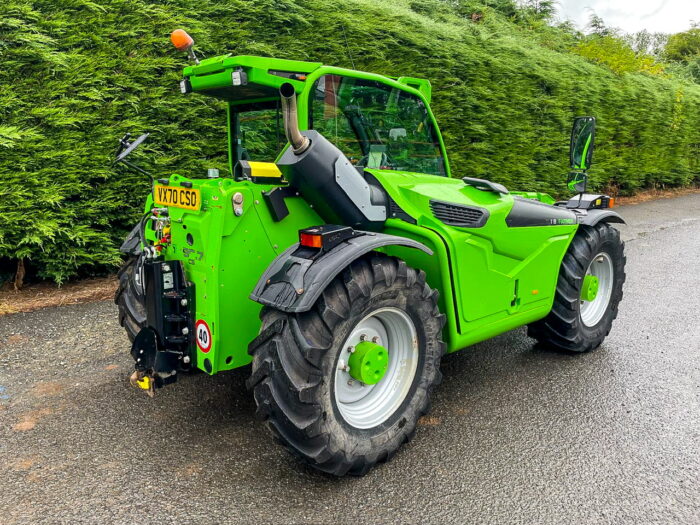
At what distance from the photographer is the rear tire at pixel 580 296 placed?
13.4 ft

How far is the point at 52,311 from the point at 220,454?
10.3 ft

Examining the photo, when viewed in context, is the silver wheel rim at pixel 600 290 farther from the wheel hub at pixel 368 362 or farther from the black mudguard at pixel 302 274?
the black mudguard at pixel 302 274

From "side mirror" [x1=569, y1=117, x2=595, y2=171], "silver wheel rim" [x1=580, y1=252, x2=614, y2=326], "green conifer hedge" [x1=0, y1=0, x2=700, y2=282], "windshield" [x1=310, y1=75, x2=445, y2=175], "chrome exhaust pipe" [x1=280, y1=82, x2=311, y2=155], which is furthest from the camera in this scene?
"green conifer hedge" [x1=0, y1=0, x2=700, y2=282]

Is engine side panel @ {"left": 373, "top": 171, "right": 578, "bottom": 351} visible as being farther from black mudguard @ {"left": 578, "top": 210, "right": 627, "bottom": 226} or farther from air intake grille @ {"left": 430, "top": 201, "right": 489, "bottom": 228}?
black mudguard @ {"left": 578, "top": 210, "right": 627, "bottom": 226}

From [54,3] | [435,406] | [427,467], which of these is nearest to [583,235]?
[435,406]

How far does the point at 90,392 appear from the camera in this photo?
3.51 metres

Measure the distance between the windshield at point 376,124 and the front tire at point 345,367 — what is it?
35.8 inches

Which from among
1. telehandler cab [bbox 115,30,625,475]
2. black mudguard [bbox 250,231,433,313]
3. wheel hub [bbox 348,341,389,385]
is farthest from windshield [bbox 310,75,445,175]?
wheel hub [bbox 348,341,389,385]

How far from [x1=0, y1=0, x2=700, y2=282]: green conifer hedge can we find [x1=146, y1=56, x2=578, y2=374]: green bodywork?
240cm

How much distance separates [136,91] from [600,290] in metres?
4.94

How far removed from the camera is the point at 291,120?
245 centimetres

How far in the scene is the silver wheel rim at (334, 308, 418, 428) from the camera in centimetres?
280

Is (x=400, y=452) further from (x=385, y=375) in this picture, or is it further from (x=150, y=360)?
(x=150, y=360)

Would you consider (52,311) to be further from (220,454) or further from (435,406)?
(435,406)
